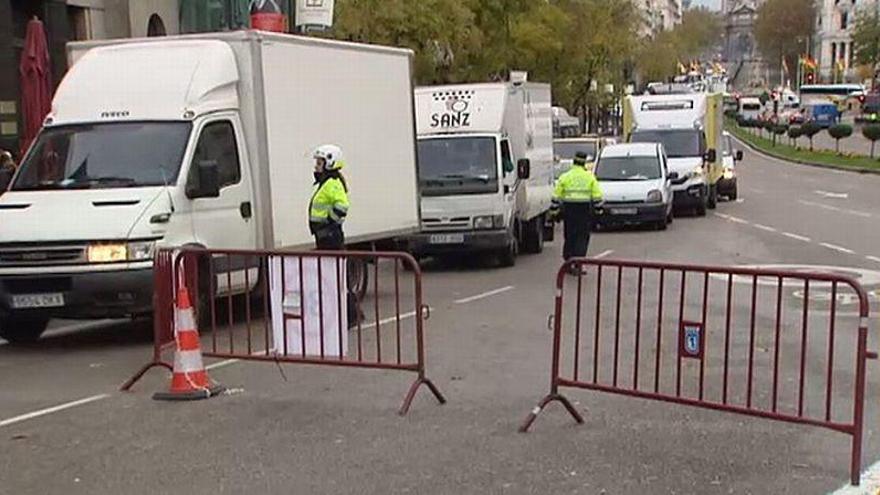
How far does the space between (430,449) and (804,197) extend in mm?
29711

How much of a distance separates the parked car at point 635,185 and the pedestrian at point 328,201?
41.3 feet

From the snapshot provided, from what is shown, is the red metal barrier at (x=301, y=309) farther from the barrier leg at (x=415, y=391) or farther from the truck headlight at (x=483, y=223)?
the truck headlight at (x=483, y=223)

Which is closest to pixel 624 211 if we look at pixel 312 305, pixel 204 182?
pixel 204 182

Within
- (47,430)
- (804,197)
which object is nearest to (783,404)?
(47,430)

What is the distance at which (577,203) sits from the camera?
54.8ft

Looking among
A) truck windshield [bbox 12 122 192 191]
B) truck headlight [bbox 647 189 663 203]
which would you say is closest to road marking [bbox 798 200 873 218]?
truck headlight [bbox 647 189 663 203]

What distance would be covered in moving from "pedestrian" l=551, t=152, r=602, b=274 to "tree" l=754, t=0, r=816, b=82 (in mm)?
154059

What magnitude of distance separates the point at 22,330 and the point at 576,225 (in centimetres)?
790

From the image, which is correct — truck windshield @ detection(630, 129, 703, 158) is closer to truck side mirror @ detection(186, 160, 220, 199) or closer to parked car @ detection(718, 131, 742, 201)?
parked car @ detection(718, 131, 742, 201)

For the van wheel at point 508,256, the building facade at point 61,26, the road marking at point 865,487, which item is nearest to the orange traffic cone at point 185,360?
the road marking at point 865,487

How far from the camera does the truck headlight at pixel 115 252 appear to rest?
35.2 ft

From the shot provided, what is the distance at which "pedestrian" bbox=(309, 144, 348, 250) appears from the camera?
1178 centimetres

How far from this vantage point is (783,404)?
8375mm

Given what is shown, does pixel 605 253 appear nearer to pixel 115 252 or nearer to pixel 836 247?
pixel 836 247
